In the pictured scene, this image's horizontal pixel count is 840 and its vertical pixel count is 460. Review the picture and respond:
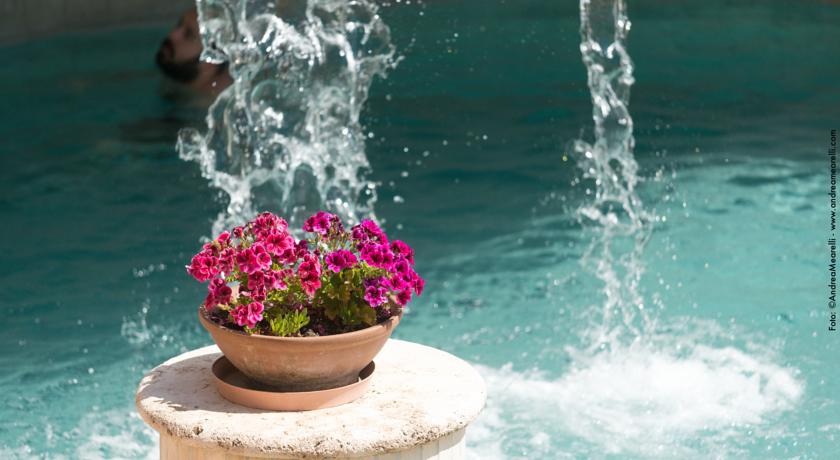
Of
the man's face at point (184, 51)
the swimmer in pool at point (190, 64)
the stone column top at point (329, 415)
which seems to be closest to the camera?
the stone column top at point (329, 415)

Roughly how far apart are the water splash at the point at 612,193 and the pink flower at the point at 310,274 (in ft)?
7.58

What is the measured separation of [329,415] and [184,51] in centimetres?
664

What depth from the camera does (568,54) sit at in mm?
9547

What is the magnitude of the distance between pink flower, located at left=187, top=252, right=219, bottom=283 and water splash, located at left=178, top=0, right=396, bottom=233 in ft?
10.3

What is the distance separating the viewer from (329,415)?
2432mm

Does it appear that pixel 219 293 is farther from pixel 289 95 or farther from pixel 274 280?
pixel 289 95

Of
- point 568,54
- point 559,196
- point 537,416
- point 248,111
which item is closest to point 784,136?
point 559,196

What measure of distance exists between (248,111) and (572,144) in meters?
2.11

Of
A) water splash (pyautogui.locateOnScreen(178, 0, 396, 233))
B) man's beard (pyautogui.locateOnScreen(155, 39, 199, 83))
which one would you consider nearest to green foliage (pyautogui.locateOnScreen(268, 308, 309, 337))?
water splash (pyautogui.locateOnScreen(178, 0, 396, 233))

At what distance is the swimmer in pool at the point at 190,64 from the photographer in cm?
855

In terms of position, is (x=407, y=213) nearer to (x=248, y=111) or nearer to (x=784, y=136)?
(x=248, y=111)

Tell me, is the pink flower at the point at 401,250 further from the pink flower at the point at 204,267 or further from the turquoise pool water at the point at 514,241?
the turquoise pool water at the point at 514,241

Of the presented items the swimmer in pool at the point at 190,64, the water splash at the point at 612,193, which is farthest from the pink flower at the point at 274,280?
the swimmer in pool at the point at 190,64

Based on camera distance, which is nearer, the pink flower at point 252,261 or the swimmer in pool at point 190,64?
the pink flower at point 252,261
